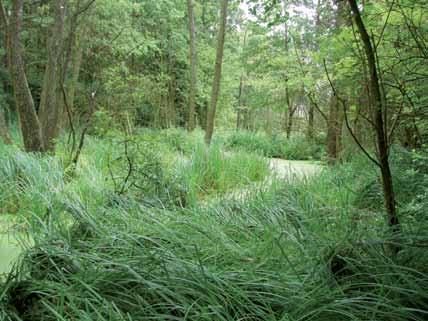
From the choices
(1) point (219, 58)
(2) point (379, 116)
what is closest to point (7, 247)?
(2) point (379, 116)

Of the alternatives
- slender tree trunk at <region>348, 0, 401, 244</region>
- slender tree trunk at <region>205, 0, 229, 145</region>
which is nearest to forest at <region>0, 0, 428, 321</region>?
slender tree trunk at <region>348, 0, 401, 244</region>

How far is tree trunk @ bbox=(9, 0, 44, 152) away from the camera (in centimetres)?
440

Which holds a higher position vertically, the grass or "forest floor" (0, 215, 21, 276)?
the grass

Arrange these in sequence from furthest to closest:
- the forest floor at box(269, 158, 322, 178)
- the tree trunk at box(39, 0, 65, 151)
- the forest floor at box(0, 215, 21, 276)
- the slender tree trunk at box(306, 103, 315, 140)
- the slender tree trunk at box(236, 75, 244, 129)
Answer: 1. the slender tree trunk at box(236, 75, 244, 129)
2. the slender tree trunk at box(306, 103, 315, 140)
3. the tree trunk at box(39, 0, 65, 151)
4. the forest floor at box(269, 158, 322, 178)
5. the forest floor at box(0, 215, 21, 276)

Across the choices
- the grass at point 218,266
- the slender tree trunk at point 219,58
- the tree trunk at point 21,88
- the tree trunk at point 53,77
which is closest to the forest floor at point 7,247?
the grass at point 218,266

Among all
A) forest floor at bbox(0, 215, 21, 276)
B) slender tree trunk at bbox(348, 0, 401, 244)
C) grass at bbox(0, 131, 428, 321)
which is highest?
slender tree trunk at bbox(348, 0, 401, 244)

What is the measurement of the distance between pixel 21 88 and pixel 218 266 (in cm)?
387

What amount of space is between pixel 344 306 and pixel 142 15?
470 inches

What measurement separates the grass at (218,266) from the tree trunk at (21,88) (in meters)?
2.28

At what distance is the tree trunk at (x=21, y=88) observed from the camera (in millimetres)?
4402

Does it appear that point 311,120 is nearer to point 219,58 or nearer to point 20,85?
point 219,58

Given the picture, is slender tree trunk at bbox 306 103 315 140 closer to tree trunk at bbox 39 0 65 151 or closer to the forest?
the forest

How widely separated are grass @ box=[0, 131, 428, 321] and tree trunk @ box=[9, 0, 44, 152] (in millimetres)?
2282

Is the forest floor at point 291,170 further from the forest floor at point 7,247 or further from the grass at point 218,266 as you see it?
the forest floor at point 7,247
